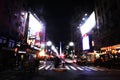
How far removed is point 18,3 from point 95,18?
1095 inches

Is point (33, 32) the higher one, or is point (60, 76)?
point (33, 32)

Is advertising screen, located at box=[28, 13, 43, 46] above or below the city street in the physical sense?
above

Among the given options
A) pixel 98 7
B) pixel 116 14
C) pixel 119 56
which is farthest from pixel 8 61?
pixel 98 7

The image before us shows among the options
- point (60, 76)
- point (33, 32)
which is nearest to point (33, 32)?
point (33, 32)

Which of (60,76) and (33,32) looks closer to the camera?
(60,76)

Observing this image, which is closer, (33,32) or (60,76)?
(60,76)

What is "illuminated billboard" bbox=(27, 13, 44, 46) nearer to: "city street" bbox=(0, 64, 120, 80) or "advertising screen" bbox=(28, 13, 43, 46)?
"advertising screen" bbox=(28, 13, 43, 46)

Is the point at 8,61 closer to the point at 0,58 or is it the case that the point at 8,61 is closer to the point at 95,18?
the point at 0,58

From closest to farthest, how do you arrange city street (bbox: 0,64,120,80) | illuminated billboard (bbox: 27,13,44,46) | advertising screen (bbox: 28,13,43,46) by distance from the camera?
city street (bbox: 0,64,120,80) → illuminated billboard (bbox: 27,13,44,46) → advertising screen (bbox: 28,13,43,46)

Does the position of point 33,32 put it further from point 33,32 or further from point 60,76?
point 60,76

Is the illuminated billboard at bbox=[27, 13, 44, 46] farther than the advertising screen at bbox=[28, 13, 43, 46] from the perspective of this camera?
No

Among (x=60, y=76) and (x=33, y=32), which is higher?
(x=33, y=32)

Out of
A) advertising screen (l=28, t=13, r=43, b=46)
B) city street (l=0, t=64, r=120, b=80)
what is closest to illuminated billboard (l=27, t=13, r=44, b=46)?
advertising screen (l=28, t=13, r=43, b=46)

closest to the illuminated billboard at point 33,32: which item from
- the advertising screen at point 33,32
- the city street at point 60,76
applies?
the advertising screen at point 33,32
